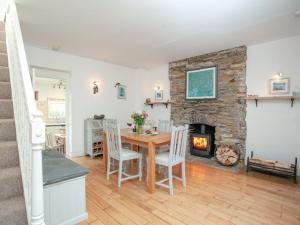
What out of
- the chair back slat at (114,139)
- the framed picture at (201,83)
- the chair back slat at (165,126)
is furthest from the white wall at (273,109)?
the chair back slat at (114,139)

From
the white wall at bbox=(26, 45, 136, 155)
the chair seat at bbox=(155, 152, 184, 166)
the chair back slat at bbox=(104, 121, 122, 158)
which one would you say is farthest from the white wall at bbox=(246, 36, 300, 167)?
the white wall at bbox=(26, 45, 136, 155)

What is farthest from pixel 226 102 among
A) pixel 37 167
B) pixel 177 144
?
pixel 37 167

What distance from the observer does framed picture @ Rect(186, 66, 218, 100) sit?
4.12 m

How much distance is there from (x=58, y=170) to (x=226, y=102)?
346cm

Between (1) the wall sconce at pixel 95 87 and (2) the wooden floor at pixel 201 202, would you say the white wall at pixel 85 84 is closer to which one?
(1) the wall sconce at pixel 95 87

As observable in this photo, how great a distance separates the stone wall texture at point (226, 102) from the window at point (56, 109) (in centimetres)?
502

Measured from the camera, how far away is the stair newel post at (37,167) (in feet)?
3.23

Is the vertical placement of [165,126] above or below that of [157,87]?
below

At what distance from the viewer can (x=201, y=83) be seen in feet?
14.2

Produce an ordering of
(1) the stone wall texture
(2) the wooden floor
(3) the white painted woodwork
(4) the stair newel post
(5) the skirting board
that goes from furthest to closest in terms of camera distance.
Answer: (1) the stone wall texture → (2) the wooden floor → (5) the skirting board → (3) the white painted woodwork → (4) the stair newel post

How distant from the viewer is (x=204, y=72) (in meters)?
4.27

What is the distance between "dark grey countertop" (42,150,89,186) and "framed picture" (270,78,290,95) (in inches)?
140

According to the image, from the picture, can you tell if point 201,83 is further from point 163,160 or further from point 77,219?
point 77,219

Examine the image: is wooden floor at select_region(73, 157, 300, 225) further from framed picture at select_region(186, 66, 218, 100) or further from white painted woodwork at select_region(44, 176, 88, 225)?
framed picture at select_region(186, 66, 218, 100)
